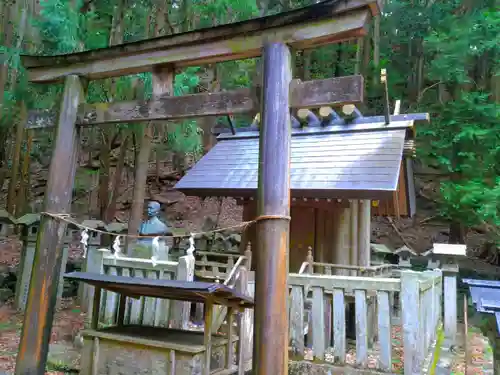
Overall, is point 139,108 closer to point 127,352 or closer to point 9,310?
point 127,352

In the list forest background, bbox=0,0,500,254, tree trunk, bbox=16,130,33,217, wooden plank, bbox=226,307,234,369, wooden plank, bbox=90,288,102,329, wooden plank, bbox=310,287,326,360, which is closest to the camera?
wooden plank, bbox=226,307,234,369

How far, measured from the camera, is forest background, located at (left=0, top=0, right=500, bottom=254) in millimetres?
9414

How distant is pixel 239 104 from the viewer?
15.0ft

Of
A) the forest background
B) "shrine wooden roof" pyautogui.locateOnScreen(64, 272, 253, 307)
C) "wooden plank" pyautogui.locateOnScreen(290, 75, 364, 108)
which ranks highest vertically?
the forest background

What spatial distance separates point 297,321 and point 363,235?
16.8ft

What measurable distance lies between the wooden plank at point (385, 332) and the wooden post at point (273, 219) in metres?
1.71

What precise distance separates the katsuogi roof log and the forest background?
79 cm

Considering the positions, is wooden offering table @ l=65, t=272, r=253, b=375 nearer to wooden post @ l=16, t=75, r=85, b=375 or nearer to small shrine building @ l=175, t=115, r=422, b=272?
wooden post @ l=16, t=75, r=85, b=375

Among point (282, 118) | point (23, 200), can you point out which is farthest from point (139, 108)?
point (23, 200)

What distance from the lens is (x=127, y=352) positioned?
4.58 m

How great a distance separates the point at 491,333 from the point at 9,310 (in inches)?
381

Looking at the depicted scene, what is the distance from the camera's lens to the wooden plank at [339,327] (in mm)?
5160

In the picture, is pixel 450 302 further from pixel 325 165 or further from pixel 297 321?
pixel 297 321

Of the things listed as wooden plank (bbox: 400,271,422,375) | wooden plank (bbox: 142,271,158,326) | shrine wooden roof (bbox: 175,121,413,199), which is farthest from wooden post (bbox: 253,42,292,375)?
shrine wooden roof (bbox: 175,121,413,199)
